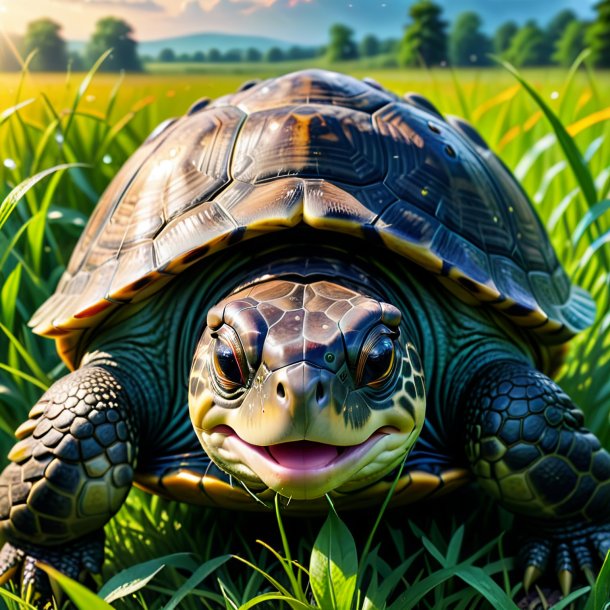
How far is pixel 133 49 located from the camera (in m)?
5.80

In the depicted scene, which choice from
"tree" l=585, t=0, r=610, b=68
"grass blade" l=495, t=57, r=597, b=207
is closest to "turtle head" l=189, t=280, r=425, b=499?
"grass blade" l=495, t=57, r=597, b=207

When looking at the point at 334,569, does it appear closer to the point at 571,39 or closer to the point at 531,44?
the point at 531,44

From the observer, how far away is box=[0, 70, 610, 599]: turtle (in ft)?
5.57

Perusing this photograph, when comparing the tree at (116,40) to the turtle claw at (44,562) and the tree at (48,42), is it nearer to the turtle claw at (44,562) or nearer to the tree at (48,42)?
the tree at (48,42)

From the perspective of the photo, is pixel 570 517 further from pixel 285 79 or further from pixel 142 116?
pixel 142 116

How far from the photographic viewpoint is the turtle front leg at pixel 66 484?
6.33 ft

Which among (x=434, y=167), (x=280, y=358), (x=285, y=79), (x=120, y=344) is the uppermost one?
(x=285, y=79)

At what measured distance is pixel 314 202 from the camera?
2.05 metres

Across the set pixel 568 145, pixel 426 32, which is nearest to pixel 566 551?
pixel 568 145

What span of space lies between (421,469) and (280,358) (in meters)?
0.63

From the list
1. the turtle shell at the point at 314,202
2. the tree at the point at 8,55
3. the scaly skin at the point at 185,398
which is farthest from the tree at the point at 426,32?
the scaly skin at the point at 185,398

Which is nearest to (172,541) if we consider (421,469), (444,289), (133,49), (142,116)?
(421,469)

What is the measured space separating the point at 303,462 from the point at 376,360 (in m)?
0.28

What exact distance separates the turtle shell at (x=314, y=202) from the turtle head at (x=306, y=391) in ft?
0.94
